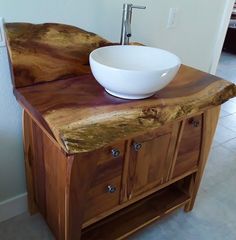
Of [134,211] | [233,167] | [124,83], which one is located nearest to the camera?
[124,83]

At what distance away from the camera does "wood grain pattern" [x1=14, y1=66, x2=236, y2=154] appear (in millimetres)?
807

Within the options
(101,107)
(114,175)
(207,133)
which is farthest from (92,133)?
(207,133)

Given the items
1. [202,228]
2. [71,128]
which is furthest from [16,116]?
[202,228]

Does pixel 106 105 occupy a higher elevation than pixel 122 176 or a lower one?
higher

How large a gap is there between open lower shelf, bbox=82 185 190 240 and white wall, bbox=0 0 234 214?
48 centimetres

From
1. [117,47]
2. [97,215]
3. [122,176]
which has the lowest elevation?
[97,215]

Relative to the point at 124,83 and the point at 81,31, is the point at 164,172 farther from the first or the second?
the point at 81,31

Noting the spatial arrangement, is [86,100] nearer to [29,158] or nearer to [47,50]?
[47,50]

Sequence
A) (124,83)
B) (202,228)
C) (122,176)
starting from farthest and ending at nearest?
1. (202,228)
2. (122,176)
3. (124,83)

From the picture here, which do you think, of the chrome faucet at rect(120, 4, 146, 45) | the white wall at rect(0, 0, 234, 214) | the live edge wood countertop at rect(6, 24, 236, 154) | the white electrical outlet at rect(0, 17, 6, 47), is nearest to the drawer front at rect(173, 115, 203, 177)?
the live edge wood countertop at rect(6, 24, 236, 154)

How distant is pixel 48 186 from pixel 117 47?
0.65 metres

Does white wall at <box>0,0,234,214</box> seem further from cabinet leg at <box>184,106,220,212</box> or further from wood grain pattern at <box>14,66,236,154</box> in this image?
cabinet leg at <box>184,106,220,212</box>

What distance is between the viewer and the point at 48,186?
114 cm

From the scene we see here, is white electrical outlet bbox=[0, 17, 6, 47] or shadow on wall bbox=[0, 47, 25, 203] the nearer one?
white electrical outlet bbox=[0, 17, 6, 47]
